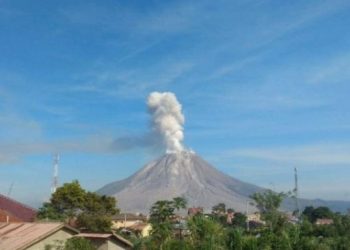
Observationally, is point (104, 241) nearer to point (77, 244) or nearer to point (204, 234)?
point (77, 244)

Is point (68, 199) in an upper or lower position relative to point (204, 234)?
upper

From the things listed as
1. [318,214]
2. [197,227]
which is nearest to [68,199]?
[197,227]

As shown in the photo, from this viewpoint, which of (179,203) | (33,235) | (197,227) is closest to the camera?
(33,235)

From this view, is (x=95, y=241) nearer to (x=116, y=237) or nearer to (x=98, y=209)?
(x=116, y=237)

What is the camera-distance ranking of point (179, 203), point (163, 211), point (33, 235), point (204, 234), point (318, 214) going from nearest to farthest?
point (33, 235)
point (204, 234)
point (163, 211)
point (179, 203)
point (318, 214)

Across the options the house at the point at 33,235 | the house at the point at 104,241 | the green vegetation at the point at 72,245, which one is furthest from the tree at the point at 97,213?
the green vegetation at the point at 72,245

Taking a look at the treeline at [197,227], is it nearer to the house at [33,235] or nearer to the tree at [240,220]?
the house at [33,235]
